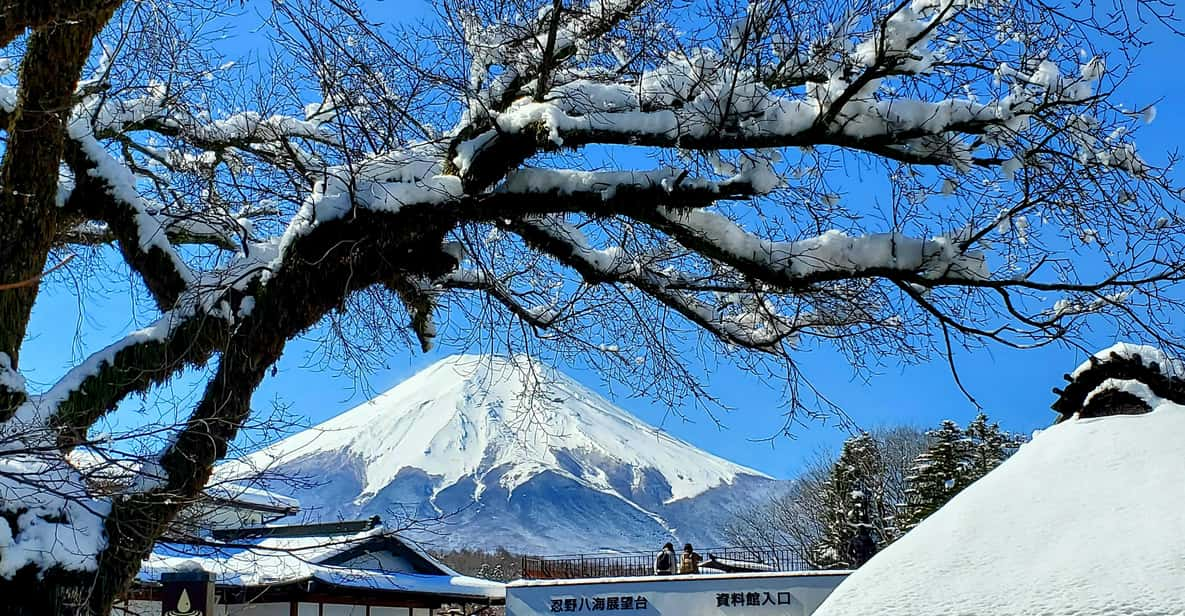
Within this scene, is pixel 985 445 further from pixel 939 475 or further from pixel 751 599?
pixel 751 599

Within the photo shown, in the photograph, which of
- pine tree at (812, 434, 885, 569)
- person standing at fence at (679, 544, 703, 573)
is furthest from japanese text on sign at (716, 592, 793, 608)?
pine tree at (812, 434, 885, 569)

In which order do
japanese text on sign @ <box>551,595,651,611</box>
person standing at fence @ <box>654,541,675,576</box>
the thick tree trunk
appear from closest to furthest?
the thick tree trunk < japanese text on sign @ <box>551,595,651,611</box> < person standing at fence @ <box>654,541,675,576</box>

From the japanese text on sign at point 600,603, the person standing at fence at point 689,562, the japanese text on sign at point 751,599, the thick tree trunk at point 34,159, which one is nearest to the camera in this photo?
the thick tree trunk at point 34,159

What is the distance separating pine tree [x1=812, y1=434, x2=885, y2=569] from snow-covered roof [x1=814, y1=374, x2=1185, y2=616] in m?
30.5

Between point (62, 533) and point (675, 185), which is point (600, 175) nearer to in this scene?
point (675, 185)

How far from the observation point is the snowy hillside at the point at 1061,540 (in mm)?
5531

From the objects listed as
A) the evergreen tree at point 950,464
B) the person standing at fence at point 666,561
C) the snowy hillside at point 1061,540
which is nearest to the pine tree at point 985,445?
the evergreen tree at point 950,464

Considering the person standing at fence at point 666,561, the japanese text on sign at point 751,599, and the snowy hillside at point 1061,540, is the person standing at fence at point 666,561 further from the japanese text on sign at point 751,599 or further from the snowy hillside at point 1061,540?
the snowy hillside at point 1061,540

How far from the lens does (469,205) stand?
6.18m

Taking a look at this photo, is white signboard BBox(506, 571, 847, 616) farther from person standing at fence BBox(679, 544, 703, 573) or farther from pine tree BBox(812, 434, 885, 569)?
pine tree BBox(812, 434, 885, 569)

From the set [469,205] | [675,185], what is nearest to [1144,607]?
[675,185]

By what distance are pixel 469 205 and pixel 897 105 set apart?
239 centimetres

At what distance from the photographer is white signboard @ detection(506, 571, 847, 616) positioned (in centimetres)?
2156

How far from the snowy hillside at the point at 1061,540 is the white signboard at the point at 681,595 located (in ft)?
48.0
